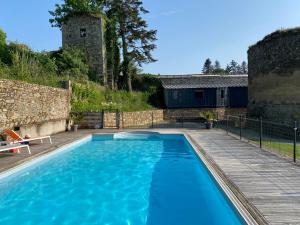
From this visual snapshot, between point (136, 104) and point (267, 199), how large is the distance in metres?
23.7

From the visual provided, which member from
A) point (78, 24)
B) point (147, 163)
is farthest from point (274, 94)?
point (78, 24)

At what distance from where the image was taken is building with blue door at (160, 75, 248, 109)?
30703 millimetres

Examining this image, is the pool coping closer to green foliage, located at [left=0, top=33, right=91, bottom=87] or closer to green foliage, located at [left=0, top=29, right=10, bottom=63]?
green foliage, located at [left=0, top=33, right=91, bottom=87]

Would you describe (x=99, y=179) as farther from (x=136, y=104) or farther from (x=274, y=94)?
(x=136, y=104)

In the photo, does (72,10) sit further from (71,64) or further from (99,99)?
(99,99)

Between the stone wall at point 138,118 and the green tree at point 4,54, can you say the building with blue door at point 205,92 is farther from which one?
the green tree at point 4,54

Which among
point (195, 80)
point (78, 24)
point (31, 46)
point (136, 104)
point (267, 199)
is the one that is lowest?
point (267, 199)

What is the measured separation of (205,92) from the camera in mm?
30781

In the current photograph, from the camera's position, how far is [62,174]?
915 cm

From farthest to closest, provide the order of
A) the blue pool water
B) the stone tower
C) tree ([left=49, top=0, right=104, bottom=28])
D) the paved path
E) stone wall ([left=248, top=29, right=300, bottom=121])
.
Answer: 1. tree ([left=49, top=0, right=104, bottom=28])
2. the stone tower
3. stone wall ([left=248, top=29, right=300, bottom=121])
4. the blue pool water
5. the paved path

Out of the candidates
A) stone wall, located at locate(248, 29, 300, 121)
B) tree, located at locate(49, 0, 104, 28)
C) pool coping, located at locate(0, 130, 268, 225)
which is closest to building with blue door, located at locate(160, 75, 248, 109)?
stone wall, located at locate(248, 29, 300, 121)

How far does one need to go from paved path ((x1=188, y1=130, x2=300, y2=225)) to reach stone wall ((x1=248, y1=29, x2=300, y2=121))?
28.4ft

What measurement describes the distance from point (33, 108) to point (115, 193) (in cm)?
932

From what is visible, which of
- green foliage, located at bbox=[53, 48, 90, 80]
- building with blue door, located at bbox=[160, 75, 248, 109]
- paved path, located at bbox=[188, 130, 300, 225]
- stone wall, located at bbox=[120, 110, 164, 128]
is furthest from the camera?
building with blue door, located at bbox=[160, 75, 248, 109]
